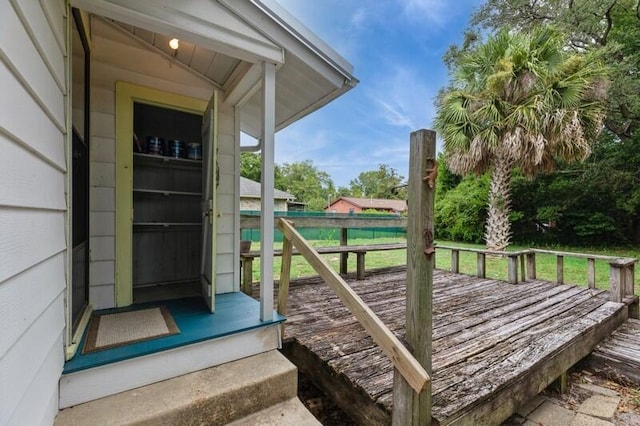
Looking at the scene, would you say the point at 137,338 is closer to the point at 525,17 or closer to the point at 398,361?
the point at 398,361

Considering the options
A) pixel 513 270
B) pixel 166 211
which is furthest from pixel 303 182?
pixel 166 211

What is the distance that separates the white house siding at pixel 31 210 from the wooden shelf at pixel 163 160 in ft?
5.77

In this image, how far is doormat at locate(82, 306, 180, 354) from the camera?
193 centimetres

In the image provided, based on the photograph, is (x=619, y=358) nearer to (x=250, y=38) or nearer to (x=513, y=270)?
(x=513, y=270)

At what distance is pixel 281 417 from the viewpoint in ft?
5.80

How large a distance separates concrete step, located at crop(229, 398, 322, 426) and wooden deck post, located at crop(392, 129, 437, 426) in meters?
0.55

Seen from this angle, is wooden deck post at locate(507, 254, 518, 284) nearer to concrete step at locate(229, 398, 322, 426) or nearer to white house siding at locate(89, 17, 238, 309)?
concrete step at locate(229, 398, 322, 426)

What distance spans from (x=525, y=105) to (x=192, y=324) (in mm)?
8002

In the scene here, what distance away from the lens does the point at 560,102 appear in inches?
257

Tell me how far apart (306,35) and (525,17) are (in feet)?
42.0

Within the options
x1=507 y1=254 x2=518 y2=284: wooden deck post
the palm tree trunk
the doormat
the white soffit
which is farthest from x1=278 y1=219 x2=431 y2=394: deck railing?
the palm tree trunk

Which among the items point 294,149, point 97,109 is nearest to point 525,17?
point 97,109

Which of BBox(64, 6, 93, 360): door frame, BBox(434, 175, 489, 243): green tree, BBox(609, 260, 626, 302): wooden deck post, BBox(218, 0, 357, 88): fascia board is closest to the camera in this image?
BBox(64, 6, 93, 360): door frame

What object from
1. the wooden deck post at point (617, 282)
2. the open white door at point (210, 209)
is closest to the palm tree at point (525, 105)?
the wooden deck post at point (617, 282)
